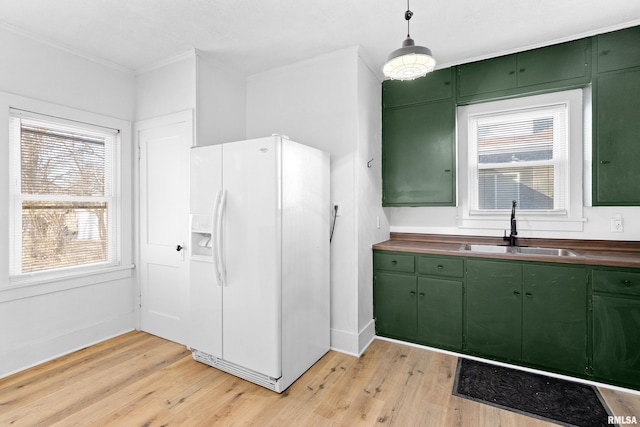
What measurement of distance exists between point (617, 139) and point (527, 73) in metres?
0.91

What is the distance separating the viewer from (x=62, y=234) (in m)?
2.86

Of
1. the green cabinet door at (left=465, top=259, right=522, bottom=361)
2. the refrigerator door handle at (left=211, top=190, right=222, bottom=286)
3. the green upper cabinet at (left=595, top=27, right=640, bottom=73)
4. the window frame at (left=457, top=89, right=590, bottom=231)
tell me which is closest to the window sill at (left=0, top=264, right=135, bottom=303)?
the refrigerator door handle at (left=211, top=190, right=222, bottom=286)

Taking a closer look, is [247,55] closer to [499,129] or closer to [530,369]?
[499,129]

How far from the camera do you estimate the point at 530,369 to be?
2.51 metres

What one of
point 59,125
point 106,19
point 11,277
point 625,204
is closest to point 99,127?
point 59,125

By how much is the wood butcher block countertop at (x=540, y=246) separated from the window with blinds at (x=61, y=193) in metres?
2.82

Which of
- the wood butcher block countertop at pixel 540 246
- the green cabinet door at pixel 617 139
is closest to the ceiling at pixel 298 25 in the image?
the green cabinet door at pixel 617 139

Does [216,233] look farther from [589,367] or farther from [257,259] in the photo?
[589,367]

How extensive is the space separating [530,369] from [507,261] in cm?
88

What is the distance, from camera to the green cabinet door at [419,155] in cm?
314

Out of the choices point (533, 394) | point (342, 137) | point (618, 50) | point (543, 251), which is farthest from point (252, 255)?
point (618, 50)

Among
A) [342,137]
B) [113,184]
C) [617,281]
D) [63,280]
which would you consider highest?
[342,137]

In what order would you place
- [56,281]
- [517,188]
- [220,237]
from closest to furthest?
[220,237] → [56,281] → [517,188]

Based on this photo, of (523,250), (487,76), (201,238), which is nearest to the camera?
(201,238)
